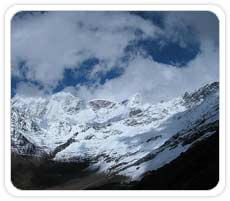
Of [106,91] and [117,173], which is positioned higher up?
[106,91]

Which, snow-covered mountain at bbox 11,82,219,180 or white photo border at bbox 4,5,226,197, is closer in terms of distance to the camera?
white photo border at bbox 4,5,226,197

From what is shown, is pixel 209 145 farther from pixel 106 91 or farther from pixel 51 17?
pixel 51 17
